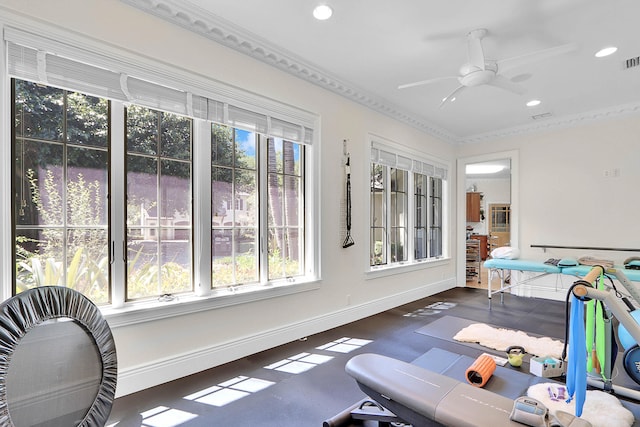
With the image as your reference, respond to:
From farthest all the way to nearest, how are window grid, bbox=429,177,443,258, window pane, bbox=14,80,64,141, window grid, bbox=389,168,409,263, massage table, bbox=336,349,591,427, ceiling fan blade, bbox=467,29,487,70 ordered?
window grid, bbox=429,177,443,258
window grid, bbox=389,168,409,263
ceiling fan blade, bbox=467,29,487,70
window pane, bbox=14,80,64,141
massage table, bbox=336,349,591,427

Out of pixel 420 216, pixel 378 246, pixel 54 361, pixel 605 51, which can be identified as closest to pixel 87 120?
pixel 54 361

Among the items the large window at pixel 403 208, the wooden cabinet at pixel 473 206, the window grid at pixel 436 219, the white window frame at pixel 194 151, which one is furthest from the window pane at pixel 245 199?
the wooden cabinet at pixel 473 206

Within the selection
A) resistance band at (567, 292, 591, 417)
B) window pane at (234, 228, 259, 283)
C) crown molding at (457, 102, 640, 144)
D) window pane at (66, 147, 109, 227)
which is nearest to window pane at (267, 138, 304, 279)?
window pane at (234, 228, 259, 283)

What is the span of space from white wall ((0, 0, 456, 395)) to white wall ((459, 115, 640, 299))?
213 centimetres

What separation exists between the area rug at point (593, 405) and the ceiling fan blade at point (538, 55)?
237 centimetres

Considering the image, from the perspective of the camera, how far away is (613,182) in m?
4.61

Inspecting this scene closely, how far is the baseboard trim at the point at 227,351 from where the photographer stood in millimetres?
2244

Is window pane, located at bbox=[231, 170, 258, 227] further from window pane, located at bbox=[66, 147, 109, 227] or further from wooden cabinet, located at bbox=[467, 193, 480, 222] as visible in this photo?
wooden cabinet, located at bbox=[467, 193, 480, 222]

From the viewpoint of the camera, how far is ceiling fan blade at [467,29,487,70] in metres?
2.68

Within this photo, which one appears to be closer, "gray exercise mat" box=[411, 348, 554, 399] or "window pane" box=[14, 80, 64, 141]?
"window pane" box=[14, 80, 64, 141]

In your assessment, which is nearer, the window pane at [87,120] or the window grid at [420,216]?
the window pane at [87,120]

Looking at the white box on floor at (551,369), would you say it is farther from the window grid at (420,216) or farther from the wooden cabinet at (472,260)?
the wooden cabinet at (472,260)

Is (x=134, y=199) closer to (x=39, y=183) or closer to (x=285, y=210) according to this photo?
(x=39, y=183)

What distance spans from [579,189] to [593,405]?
13.6 feet
